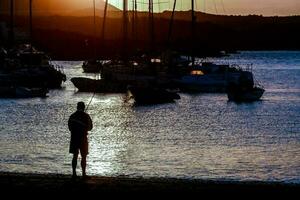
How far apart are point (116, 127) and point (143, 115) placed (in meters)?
7.88

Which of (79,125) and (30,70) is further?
(30,70)

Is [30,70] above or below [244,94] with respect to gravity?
above

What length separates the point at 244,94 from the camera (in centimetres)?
7212

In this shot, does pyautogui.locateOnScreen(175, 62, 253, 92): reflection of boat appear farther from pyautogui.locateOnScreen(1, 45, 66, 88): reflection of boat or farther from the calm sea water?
pyautogui.locateOnScreen(1, 45, 66, 88): reflection of boat

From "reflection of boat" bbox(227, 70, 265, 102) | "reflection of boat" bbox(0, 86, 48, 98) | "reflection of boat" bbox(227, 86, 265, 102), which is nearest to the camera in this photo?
"reflection of boat" bbox(227, 86, 265, 102)

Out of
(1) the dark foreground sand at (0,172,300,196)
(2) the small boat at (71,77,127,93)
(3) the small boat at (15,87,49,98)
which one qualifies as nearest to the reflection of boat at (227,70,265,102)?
(2) the small boat at (71,77,127,93)

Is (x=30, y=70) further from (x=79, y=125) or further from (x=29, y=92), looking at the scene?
(x=79, y=125)

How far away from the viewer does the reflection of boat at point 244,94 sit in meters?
72.0

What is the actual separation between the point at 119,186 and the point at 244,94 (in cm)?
5459

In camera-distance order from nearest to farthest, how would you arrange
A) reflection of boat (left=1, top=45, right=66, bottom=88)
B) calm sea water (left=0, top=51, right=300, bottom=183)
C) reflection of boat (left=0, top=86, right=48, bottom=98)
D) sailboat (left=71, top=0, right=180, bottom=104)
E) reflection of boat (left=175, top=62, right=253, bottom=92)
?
calm sea water (left=0, top=51, right=300, bottom=183)
reflection of boat (left=0, top=86, right=48, bottom=98)
sailboat (left=71, top=0, right=180, bottom=104)
reflection of boat (left=175, top=62, right=253, bottom=92)
reflection of boat (left=1, top=45, right=66, bottom=88)

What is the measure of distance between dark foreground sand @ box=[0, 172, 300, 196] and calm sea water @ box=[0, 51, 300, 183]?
324 inches

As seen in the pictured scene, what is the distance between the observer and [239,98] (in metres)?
72.2

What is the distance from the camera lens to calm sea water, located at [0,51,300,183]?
30641 millimetres

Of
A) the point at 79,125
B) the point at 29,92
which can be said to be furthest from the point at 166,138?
the point at 29,92
